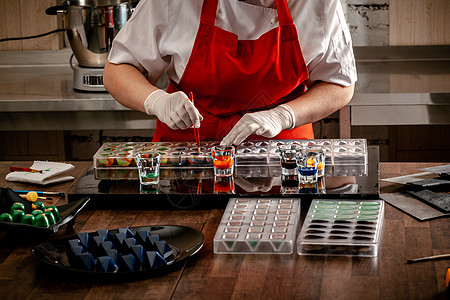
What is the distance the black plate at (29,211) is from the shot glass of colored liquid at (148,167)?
0.18m

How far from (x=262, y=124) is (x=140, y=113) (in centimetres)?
118

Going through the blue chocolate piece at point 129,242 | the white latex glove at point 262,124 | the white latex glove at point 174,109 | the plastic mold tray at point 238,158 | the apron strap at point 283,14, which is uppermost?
the apron strap at point 283,14

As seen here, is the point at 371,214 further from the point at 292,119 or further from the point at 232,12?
the point at 232,12

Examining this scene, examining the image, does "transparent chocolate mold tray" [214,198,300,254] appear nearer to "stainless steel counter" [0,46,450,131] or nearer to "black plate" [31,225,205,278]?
"black plate" [31,225,205,278]

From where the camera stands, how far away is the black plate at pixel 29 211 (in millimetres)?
1449

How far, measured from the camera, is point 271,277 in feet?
4.09

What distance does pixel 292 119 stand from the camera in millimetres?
2195

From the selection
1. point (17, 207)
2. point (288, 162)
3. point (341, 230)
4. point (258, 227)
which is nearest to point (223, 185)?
point (288, 162)

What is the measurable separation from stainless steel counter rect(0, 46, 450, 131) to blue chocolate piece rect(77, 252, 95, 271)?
5.98ft

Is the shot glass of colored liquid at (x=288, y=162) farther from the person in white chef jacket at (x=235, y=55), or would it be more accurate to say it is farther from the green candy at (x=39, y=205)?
the green candy at (x=39, y=205)

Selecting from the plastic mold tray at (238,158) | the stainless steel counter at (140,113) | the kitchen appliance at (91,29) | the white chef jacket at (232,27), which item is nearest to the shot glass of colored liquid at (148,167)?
the plastic mold tray at (238,158)

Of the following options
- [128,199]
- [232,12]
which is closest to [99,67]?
[232,12]

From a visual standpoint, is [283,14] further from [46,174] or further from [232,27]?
[46,174]

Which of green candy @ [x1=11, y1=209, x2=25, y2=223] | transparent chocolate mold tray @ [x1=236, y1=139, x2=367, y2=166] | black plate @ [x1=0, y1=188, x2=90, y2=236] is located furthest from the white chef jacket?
green candy @ [x1=11, y1=209, x2=25, y2=223]
